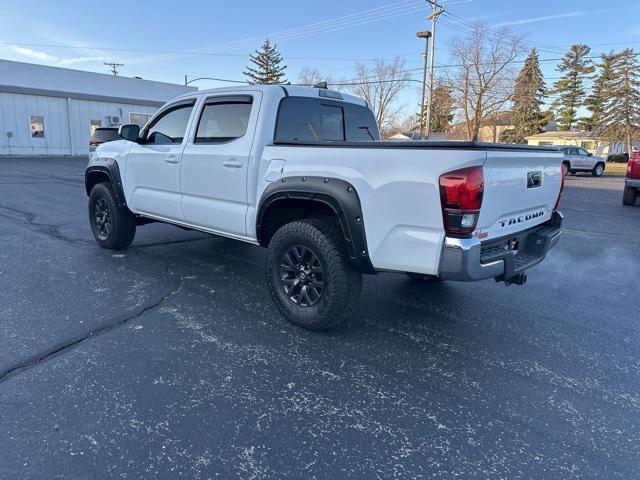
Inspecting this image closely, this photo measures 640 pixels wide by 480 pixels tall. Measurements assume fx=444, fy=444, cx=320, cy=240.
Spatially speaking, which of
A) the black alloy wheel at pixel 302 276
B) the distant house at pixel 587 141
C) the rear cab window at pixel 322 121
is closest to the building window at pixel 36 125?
the rear cab window at pixel 322 121

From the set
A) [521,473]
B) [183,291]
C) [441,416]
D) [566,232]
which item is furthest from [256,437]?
[566,232]

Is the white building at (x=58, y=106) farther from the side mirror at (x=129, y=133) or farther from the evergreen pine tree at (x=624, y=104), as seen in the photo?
the evergreen pine tree at (x=624, y=104)

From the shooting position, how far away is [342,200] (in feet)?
10.7

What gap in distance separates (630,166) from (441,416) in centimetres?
1313

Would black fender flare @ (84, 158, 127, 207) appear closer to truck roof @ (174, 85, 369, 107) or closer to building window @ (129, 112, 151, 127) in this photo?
truck roof @ (174, 85, 369, 107)

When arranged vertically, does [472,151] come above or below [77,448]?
above

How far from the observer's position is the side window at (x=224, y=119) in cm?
416

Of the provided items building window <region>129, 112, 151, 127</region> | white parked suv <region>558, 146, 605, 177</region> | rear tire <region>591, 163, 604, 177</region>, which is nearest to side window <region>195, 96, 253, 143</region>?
white parked suv <region>558, 146, 605, 177</region>

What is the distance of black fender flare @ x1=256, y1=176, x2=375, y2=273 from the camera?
322cm

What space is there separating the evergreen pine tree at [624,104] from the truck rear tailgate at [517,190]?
5596 centimetres

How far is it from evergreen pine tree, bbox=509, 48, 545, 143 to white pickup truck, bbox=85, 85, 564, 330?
120ft

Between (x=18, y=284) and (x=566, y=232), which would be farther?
(x=566, y=232)

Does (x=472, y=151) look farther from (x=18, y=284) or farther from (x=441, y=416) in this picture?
(x=18, y=284)

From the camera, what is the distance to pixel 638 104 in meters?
49.2
